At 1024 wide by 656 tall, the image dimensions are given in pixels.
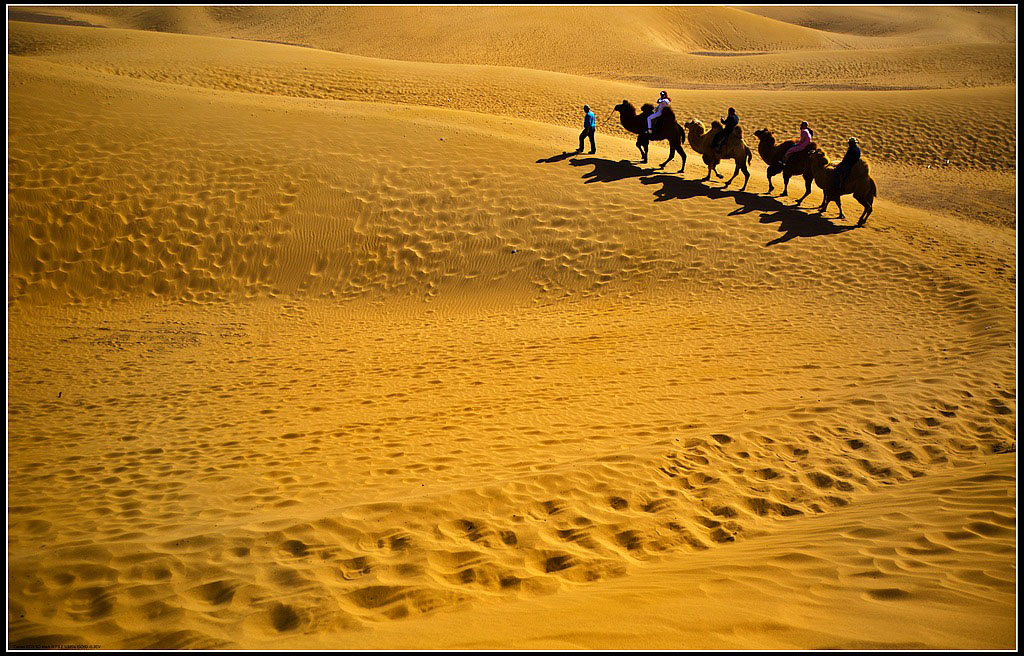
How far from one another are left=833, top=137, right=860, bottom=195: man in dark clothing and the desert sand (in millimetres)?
837

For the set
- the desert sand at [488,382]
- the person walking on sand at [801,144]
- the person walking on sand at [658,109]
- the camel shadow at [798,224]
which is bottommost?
the desert sand at [488,382]

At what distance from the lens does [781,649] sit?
142 inches

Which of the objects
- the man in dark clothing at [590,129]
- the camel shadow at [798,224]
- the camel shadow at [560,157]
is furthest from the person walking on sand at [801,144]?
the camel shadow at [560,157]

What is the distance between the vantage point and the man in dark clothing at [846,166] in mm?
14086

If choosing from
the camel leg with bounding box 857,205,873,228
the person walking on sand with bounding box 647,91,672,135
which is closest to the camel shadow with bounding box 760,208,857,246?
the camel leg with bounding box 857,205,873,228

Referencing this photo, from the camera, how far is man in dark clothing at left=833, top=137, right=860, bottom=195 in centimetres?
1409

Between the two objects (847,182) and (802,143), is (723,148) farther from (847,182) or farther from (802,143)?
(847,182)

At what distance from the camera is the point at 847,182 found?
14.6m

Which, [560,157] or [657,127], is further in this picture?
[560,157]

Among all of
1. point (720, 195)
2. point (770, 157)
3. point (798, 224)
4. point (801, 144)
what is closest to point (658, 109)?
point (720, 195)

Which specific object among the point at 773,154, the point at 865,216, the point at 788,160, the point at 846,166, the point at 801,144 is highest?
the point at 801,144

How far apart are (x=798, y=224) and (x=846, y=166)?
1510 millimetres

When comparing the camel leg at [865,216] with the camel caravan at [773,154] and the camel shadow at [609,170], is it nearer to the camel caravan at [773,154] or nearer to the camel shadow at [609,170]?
the camel caravan at [773,154]

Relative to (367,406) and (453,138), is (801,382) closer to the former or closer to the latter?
(367,406)
